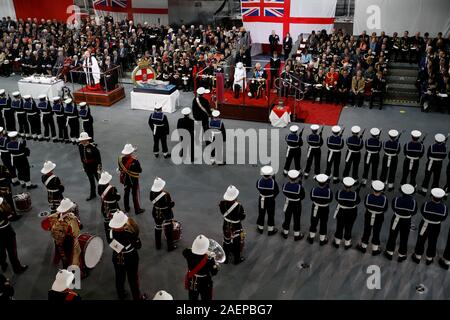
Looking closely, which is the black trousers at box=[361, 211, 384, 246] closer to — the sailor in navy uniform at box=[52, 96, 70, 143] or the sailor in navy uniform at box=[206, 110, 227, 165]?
the sailor in navy uniform at box=[206, 110, 227, 165]

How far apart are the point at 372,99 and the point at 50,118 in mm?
10070

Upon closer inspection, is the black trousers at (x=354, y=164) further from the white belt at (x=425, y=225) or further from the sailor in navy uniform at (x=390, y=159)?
→ the white belt at (x=425, y=225)

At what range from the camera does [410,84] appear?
16.1 meters

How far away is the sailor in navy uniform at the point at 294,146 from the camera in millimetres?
10281

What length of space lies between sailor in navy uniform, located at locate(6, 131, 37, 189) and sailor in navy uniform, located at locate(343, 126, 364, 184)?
724 centimetres

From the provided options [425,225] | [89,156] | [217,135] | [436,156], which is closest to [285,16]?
[217,135]

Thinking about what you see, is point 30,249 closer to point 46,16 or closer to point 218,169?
point 218,169

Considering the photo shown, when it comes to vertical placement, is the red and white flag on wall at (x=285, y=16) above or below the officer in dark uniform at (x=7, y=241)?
above

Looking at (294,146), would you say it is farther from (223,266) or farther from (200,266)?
(200,266)

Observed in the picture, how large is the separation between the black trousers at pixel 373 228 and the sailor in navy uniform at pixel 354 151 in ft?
7.61

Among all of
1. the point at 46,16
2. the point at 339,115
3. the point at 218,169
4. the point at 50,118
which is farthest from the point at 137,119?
the point at 46,16

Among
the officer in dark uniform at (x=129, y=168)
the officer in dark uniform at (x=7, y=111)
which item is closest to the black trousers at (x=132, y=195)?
the officer in dark uniform at (x=129, y=168)

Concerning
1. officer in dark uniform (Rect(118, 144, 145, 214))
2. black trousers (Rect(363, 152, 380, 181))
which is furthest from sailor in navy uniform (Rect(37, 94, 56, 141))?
black trousers (Rect(363, 152, 380, 181))

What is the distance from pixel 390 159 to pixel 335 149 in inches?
46.9
